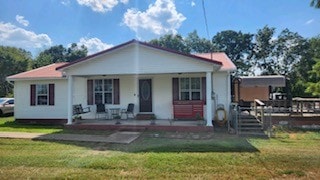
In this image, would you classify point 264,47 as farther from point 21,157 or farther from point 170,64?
point 21,157

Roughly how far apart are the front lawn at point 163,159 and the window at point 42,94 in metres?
6.21

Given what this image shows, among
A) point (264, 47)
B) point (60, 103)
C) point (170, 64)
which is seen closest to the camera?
point (170, 64)

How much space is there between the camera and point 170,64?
40.3 feet

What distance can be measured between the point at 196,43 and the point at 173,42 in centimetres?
411

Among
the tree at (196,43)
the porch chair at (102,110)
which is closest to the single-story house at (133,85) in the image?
the porch chair at (102,110)

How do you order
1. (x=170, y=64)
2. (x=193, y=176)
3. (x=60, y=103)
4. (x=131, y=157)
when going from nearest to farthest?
1. (x=193, y=176)
2. (x=131, y=157)
3. (x=170, y=64)
4. (x=60, y=103)

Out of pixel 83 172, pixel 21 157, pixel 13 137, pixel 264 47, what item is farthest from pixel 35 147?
pixel 264 47

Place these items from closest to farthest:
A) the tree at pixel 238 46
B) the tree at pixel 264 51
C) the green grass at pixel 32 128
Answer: the green grass at pixel 32 128 < the tree at pixel 264 51 < the tree at pixel 238 46

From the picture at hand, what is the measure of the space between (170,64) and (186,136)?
3.32m

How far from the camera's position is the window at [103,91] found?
15273mm

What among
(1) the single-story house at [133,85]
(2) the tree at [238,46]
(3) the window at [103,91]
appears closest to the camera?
(1) the single-story house at [133,85]

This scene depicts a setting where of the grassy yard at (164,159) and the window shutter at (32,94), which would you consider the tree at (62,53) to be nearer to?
the window shutter at (32,94)

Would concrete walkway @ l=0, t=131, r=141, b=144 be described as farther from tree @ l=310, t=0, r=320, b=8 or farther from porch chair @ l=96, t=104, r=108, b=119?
tree @ l=310, t=0, r=320, b=8

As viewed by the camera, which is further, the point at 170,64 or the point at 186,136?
the point at 170,64
